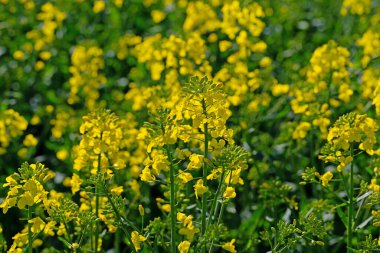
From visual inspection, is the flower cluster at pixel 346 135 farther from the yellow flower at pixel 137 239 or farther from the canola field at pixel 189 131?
the yellow flower at pixel 137 239

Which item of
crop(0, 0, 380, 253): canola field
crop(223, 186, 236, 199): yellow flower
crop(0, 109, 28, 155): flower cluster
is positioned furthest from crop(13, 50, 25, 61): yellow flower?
crop(223, 186, 236, 199): yellow flower

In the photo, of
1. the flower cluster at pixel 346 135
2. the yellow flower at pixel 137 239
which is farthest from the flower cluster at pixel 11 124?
the flower cluster at pixel 346 135

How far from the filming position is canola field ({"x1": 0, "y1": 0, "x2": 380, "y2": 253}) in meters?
3.52

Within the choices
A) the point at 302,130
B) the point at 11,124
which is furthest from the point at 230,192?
the point at 11,124

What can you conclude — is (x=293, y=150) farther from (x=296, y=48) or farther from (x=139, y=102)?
(x=296, y=48)

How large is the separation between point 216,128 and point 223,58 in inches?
165

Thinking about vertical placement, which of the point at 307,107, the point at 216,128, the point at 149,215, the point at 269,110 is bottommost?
the point at 149,215

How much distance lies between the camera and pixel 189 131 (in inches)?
137

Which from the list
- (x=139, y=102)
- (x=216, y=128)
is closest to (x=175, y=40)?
(x=139, y=102)

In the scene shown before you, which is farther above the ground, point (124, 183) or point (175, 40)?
point (175, 40)

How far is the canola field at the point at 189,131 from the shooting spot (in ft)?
11.5

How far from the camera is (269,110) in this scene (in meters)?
6.27

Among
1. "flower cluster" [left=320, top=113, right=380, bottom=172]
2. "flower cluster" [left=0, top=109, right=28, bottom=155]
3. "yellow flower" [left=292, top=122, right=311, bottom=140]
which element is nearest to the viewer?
"flower cluster" [left=320, top=113, right=380, bottom=172]

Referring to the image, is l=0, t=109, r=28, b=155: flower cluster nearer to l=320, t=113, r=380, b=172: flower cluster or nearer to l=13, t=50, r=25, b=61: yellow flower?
l=13, t=50, r=25, b=61: yellow flower
